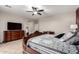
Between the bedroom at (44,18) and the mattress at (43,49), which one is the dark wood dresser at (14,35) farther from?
the mattress at (43,49)

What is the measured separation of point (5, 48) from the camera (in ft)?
4.83

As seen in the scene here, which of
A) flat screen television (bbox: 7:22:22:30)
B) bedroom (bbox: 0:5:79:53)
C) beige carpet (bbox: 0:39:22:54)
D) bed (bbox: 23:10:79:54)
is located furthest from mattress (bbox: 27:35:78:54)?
flat screen television (bbox: 7:22:22:30)

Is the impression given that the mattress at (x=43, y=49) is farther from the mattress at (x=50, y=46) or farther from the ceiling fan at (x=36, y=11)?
the ceiling fan at (x=36, y=11)

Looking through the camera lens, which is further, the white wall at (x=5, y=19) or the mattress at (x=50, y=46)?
the white wall at (x=5, y=19)

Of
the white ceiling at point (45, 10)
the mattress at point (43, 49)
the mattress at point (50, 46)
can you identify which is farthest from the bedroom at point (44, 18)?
the mattress at point (43, 49)

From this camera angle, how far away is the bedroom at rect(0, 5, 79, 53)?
1406mm

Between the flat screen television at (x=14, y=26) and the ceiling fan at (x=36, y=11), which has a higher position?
the ceiling fan at (x=36, y=11)

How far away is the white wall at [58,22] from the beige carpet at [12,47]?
A: 0.47 meters

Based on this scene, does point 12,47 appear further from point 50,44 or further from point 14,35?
point 50,44

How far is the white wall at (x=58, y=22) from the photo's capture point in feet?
4.65

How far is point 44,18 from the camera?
1.53m

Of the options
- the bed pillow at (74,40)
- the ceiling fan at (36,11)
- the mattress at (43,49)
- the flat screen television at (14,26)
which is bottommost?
the mattress at (43,49)

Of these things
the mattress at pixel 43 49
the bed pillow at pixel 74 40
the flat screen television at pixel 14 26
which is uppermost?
the flat screen television at pixel 14 26
